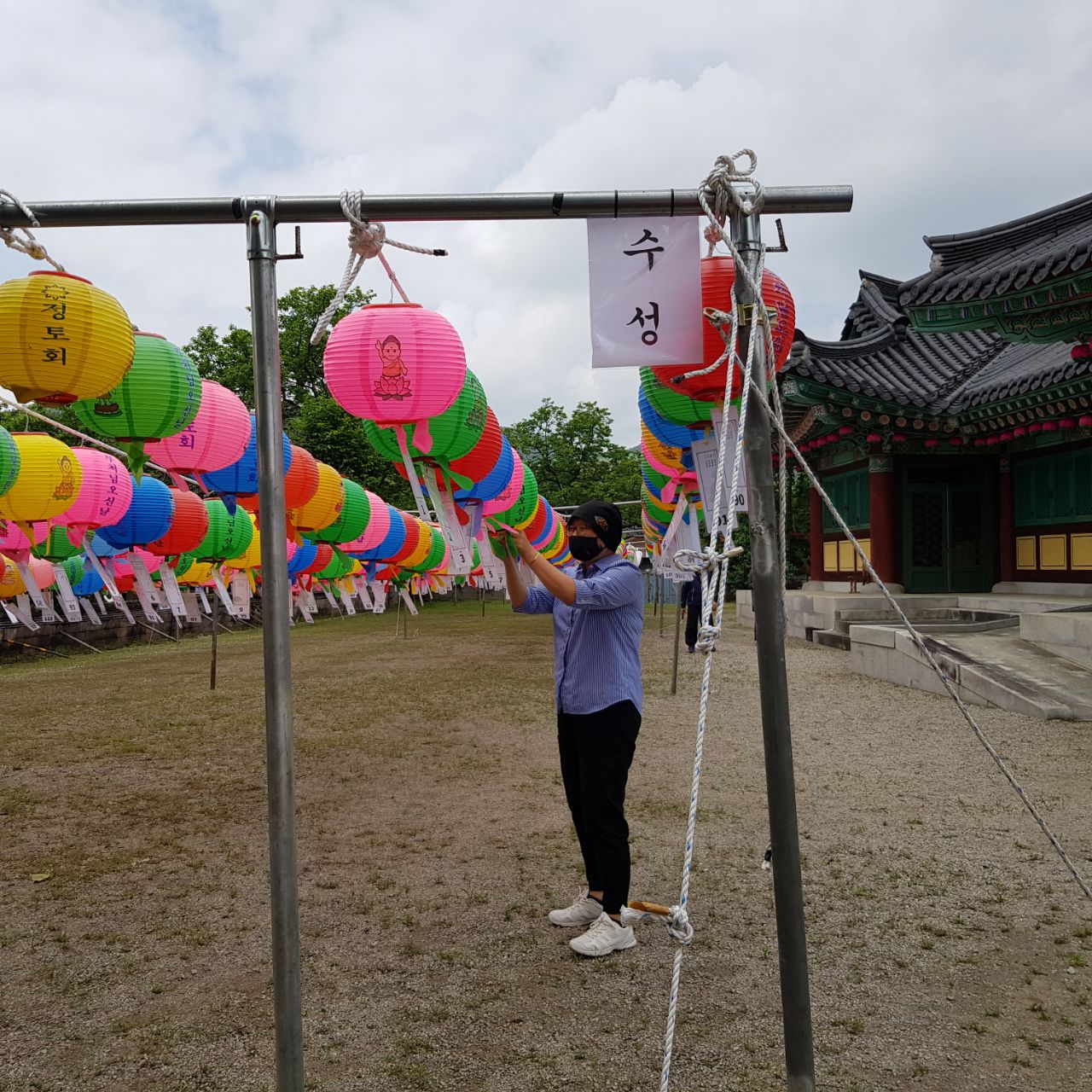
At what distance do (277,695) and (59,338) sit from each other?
8.21 feet

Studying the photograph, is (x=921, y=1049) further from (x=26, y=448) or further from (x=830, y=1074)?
(x=26, y=448)

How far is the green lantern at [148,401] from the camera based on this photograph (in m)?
4.91

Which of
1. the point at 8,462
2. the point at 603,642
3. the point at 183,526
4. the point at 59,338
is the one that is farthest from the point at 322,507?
the point at 603,642

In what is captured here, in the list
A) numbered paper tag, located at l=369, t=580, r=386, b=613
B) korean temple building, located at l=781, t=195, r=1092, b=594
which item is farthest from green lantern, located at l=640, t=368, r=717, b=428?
numbered paper tag, located at l=369, t=580, r=386, b=613

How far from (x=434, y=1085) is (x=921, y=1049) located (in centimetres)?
160

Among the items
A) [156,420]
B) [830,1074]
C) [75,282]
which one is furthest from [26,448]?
[830,1074]

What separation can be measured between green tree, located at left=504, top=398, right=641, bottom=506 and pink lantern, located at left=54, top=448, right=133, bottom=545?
3095 centimetres

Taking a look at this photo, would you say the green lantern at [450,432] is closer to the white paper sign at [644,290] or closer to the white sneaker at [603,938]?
the white paper sign at [644,290]

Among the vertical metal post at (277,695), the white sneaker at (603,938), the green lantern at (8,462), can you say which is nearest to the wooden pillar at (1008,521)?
the white sneaker at (603,938)

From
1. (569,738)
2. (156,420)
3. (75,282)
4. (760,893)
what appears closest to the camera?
(569,738)

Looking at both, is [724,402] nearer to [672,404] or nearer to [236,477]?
[672,404]

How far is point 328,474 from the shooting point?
921 cm

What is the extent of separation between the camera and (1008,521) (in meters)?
15.5

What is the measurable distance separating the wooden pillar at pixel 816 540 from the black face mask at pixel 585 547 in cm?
1687
